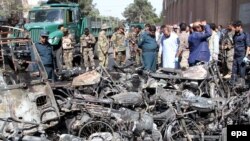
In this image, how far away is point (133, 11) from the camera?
10588cm

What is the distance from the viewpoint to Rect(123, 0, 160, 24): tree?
4030 inches

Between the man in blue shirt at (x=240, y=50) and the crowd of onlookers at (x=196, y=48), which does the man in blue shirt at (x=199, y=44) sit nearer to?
the crowd of onlookers at (x=196, y=48)

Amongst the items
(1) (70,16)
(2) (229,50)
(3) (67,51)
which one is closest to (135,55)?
(3) (67,51)

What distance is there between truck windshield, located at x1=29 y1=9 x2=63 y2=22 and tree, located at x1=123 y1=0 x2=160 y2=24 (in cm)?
8040

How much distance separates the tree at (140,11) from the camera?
102350 millimetres

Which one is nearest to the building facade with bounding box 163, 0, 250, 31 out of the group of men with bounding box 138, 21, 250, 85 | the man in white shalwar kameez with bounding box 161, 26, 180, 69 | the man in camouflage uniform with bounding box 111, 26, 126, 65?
the man in camouflage uniform with bounding box 111, 26, 126, 65

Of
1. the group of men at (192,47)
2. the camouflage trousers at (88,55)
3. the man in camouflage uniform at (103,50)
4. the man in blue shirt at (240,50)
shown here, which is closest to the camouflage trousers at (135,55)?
the man in camouflage uniform at (103,50)

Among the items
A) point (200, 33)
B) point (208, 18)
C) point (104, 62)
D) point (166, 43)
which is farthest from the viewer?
point (208, 18)

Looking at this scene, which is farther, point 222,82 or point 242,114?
point 222,82

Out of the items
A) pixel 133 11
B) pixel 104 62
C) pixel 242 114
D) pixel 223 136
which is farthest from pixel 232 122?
pixel 133 11

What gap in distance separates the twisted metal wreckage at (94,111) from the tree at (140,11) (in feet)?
308

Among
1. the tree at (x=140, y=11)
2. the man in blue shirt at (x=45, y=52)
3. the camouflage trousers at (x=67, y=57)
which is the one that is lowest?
the camouflage trousers at (x=67, y=57)

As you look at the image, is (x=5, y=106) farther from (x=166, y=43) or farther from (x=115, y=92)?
(x=166, y=43)

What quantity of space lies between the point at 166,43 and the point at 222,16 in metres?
11.6
